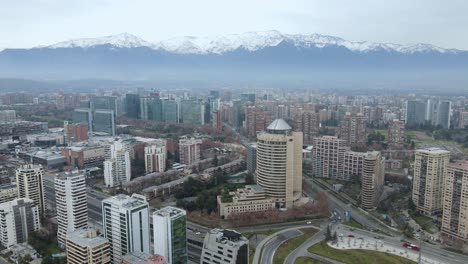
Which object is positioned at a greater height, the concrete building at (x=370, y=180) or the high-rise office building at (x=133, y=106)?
the high-rise office building at (x=133, y=106)

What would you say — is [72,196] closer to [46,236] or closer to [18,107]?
[46,236]

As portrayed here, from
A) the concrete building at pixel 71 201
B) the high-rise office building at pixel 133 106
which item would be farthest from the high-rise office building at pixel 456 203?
the high-rise office building at pixel 133 106

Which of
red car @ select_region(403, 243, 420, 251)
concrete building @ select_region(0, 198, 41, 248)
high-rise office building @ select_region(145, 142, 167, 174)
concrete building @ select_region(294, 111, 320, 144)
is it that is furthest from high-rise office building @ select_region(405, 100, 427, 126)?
concrete building @ select_region(0, 198, 41, 248)

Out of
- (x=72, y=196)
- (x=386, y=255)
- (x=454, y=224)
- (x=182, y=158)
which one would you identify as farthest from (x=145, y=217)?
(x=182, y=158)

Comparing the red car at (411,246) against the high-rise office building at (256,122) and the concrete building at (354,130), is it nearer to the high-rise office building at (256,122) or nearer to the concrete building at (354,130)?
the concrete building at (354,130)

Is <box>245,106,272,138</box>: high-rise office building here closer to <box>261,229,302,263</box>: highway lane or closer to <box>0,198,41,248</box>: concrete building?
<box>261,229,302,263</box>: highway lane

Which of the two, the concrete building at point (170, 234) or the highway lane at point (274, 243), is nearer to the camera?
the concrete building at point (170, 234)
